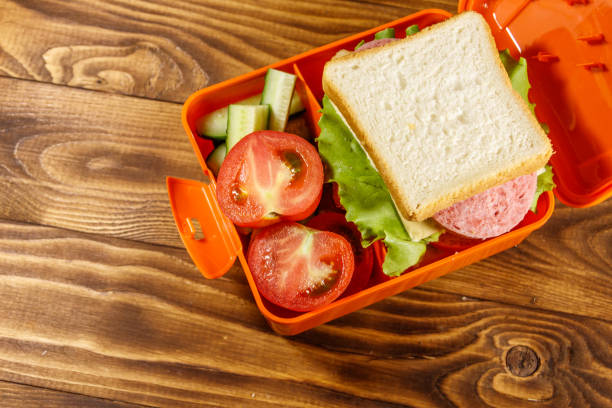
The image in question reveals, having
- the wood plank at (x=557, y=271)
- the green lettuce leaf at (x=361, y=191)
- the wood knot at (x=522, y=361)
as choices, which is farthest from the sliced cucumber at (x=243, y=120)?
the wood knot at (x=522, y=361)

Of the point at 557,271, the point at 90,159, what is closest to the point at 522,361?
the point at 557,271

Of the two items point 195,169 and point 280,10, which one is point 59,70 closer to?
point 195,169

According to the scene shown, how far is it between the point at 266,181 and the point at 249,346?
1.36 feet

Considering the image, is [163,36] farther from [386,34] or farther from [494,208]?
[494,208]

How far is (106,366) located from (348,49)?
2.84ft

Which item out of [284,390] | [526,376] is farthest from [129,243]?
[526,376]

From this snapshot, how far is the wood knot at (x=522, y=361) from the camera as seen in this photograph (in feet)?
3.80

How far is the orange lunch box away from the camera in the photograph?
1.02 m

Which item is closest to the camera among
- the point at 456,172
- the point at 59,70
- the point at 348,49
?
the point at 456,172

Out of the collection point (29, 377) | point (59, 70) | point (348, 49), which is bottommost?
point (29, 377)

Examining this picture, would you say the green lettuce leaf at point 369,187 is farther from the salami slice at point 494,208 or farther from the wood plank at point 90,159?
the wood plank at point 90,159

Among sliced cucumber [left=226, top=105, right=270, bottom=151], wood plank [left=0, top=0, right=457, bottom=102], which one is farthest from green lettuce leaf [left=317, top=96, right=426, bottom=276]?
wood plank [left=0, top=0, right=457, bottom=102]

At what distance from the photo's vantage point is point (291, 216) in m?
0.97

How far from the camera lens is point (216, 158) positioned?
112 centimetres
